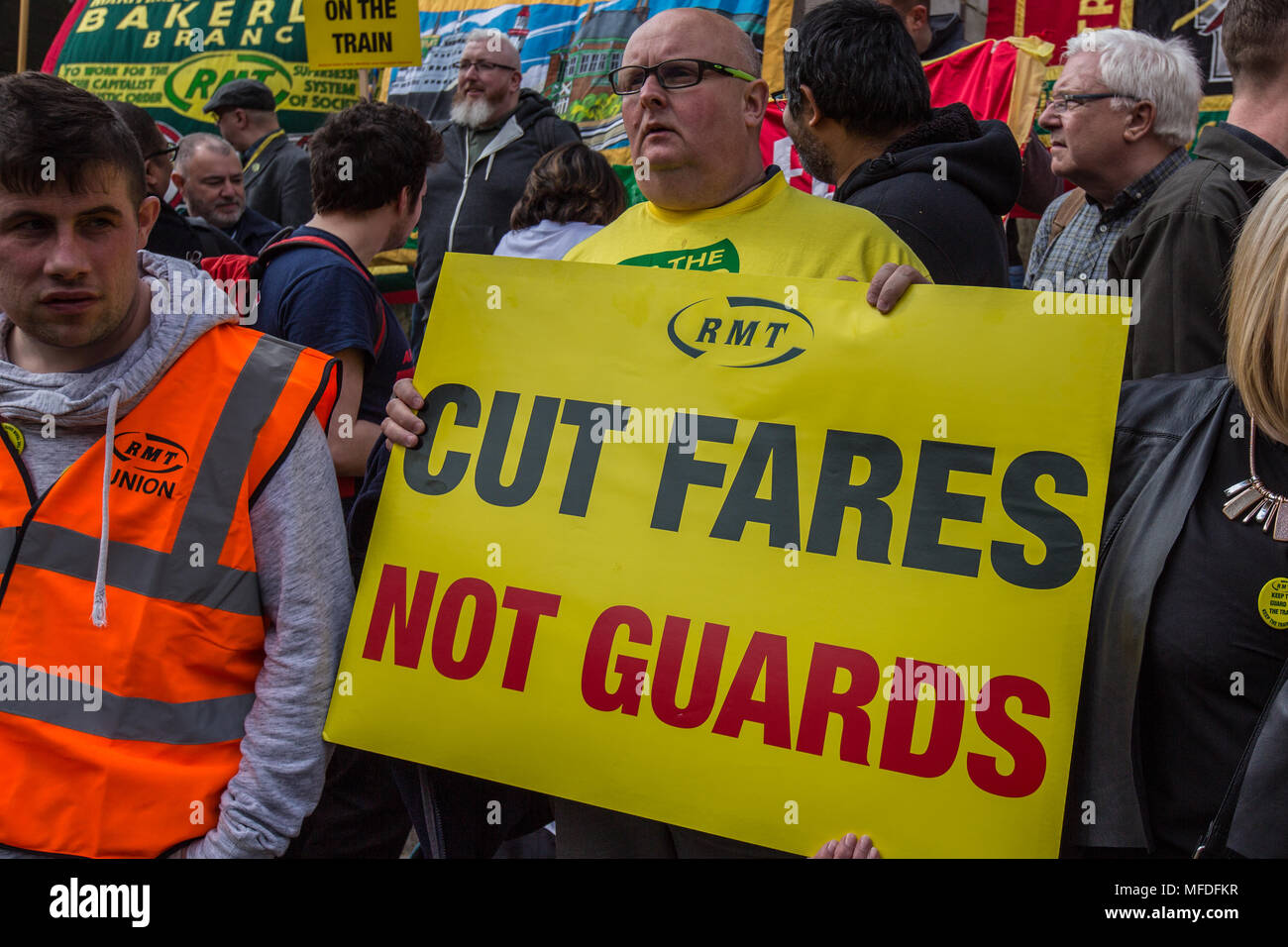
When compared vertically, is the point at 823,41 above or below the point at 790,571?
above

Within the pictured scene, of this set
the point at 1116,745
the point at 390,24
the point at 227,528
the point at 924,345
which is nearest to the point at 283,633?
the point at 227,528

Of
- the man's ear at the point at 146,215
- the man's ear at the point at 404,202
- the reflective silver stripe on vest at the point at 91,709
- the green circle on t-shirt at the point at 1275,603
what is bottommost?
the reflective silver stripe on vest at the point at 91,709

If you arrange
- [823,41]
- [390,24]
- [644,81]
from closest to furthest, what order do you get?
[644,81] < [823,41] < [390,24]

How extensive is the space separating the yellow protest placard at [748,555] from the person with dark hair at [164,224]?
8.19ft

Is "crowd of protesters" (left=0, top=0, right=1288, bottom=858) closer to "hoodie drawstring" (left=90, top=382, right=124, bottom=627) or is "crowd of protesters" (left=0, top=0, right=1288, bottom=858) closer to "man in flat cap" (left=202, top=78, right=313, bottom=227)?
"hoodie drawstring" (left=90, top=382, right=124, bottom=627)

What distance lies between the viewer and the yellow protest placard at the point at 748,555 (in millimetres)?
1848

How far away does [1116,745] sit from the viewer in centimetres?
176

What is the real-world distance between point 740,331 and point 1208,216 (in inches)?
50.8

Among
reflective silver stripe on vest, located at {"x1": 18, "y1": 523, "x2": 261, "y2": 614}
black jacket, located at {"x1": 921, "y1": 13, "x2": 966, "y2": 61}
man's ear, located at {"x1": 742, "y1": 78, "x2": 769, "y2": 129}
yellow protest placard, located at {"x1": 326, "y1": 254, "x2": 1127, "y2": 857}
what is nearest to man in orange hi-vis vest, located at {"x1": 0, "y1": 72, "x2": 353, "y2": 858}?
reflective silver stripe on vest, located at {"x1": 18, "y1": 523, "x2": 261, "y2": 614}

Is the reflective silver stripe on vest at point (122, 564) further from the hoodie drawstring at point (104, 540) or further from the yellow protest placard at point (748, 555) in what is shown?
the yellow protest placard at point (748, 555)

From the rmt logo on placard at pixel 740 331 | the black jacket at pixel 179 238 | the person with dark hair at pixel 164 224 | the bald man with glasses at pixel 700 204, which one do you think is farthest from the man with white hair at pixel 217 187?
the rmt logo on placard at pixel 740 331

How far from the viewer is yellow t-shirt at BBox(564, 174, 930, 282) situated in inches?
95.1

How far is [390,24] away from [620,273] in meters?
4.15

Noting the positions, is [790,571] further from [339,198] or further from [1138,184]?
[1138,184]
